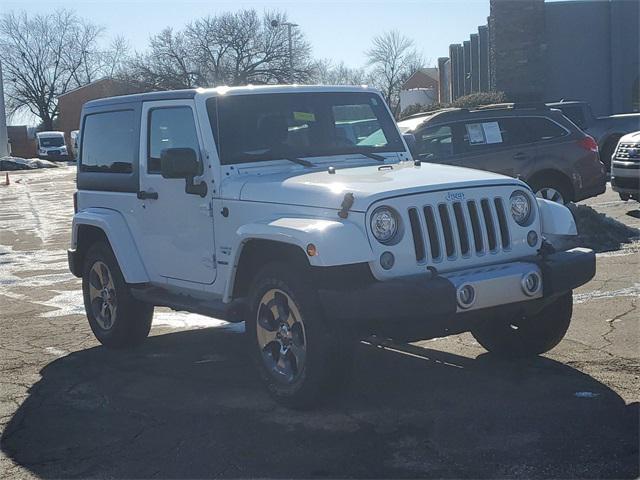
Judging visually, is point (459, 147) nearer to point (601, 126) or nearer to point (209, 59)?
point (601, 126)

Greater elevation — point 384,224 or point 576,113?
point 576,113

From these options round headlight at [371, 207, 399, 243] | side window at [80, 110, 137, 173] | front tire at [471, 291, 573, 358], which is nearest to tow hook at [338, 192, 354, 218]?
round headlight at [371, 207, 399, 243]

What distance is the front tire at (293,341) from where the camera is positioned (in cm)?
514

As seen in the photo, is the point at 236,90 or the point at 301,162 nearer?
the point at 301,162

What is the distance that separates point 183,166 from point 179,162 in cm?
4

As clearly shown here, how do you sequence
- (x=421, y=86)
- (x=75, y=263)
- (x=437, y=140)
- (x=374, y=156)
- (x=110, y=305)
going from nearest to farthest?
(x=374, y=156)
(x=110, y=305)
(x=75, y=263)
(x=437, y=140)
(x=421, y=86)

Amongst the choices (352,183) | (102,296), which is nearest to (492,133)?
(102,296)

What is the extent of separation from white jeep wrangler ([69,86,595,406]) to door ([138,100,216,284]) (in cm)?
2

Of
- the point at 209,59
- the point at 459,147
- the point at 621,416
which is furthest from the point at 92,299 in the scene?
the point at 209,59

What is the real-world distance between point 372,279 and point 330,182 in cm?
81

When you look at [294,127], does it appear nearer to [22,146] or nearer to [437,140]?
[437,140]

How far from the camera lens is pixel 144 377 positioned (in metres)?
6.53

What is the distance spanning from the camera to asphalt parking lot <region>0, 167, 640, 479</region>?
4551mm

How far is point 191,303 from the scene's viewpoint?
647 centimetres
